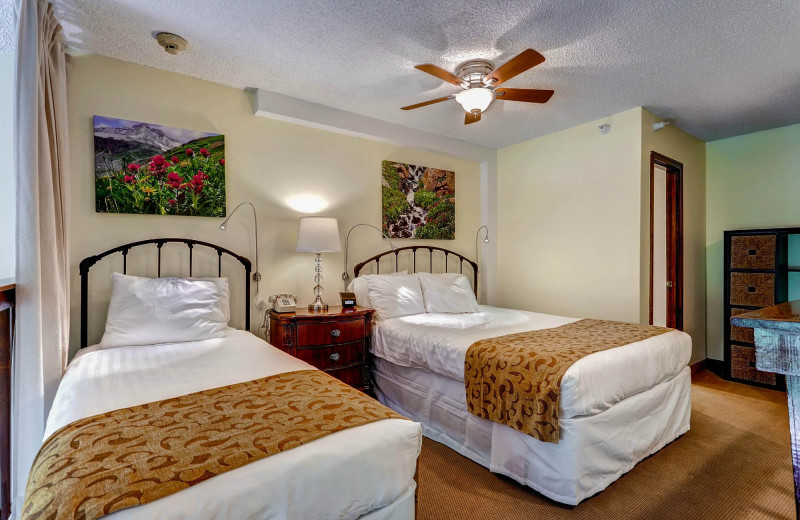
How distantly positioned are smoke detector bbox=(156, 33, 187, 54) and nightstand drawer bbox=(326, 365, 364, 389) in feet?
7.59

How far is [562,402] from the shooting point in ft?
6.11

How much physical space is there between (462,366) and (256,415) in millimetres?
1339

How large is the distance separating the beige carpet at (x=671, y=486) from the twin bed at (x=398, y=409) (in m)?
0.08

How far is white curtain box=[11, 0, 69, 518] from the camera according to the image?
1705 millimetres

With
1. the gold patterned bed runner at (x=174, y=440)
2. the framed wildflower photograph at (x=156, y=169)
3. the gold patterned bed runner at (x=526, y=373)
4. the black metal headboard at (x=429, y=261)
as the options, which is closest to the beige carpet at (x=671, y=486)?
the gold patterned bed runner at (x=526, y=373)

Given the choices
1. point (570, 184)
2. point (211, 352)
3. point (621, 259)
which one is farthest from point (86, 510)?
point (570, 184)

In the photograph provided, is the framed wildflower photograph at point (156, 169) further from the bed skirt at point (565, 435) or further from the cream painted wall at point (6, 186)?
the bed skirt at point (565, 435)

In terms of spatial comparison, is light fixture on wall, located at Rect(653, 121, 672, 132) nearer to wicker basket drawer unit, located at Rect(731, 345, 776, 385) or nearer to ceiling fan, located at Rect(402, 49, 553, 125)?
ceiling fan, located at Rect(402, 49, 553, 125)

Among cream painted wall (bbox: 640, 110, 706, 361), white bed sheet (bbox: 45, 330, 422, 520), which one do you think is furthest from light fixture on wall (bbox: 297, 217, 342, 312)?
cream painted wall (bbox: 640, 110, 706, 361)

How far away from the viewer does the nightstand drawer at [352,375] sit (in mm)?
2938

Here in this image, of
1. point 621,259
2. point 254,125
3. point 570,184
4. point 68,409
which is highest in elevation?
point 254,125

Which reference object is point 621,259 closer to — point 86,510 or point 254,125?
point 254,125

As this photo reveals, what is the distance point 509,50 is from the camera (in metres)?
2.38

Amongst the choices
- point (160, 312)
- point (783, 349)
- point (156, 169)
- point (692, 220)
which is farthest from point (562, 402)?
point (692, 220)
